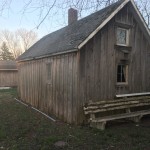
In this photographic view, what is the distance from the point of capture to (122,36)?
12.4 meters

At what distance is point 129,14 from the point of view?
1225 centimetres

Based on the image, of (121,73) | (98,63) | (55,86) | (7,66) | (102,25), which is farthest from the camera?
(7,66)

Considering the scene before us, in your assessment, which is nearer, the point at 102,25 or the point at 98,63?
the point at 102,25

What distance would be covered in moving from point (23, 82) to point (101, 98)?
29.8ft

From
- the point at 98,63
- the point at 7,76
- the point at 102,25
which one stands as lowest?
the point at 7,76

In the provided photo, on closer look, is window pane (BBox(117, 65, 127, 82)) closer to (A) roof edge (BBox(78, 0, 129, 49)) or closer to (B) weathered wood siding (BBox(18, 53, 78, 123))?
(A) roof edge (BBox(78, 0, 129, 49))

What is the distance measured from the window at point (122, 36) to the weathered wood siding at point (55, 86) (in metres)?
2.91

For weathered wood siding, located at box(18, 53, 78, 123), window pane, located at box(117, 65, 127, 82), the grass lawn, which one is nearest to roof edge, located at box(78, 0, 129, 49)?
weathered wood siding, located at box(18, 53, 78, 123)

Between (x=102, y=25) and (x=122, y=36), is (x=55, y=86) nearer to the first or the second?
(x=102, y=25)

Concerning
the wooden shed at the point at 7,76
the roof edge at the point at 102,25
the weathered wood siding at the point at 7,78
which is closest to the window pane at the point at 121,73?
the roof edge at the point at 102,25

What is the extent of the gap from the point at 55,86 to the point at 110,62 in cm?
328

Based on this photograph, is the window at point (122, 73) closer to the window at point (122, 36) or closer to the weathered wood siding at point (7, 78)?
the window at point (122, 36)

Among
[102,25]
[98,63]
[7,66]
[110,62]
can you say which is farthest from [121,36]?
[7,66]

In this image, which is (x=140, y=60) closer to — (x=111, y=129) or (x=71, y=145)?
(x=111, y=129)
